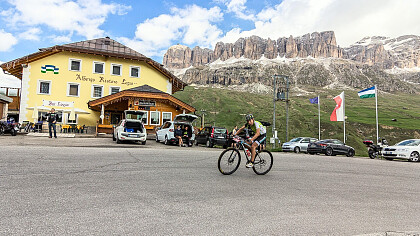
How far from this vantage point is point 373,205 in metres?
5.83

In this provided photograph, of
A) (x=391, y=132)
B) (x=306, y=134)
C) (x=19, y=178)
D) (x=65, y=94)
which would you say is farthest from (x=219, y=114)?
(x=19, y=178)

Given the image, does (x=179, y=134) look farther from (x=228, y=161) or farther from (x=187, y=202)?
(x=187, y=202)

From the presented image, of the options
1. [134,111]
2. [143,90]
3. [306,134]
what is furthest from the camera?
[306,134]

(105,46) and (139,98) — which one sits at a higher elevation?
(105,46)

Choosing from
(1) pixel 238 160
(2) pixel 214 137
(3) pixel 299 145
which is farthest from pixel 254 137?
(3) pixel 299 145

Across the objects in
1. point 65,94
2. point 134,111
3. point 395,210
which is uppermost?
point 65,94

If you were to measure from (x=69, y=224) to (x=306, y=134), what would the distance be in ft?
206

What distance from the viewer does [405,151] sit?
1814cm

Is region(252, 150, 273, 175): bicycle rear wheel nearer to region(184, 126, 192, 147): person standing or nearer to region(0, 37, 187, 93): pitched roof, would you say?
region(184, 126, 192, 147): person standing

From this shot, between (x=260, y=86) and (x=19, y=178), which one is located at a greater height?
(x=260, y=86)

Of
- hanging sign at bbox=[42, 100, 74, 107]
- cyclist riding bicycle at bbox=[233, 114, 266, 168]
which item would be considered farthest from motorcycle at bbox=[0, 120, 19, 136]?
cyclist riding bicycle at bbox=[233, 114, 266, 168]

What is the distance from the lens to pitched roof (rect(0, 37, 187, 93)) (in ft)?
98.7

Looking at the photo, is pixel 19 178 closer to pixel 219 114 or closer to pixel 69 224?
pixel 69 224

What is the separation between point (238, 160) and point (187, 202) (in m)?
3.53
